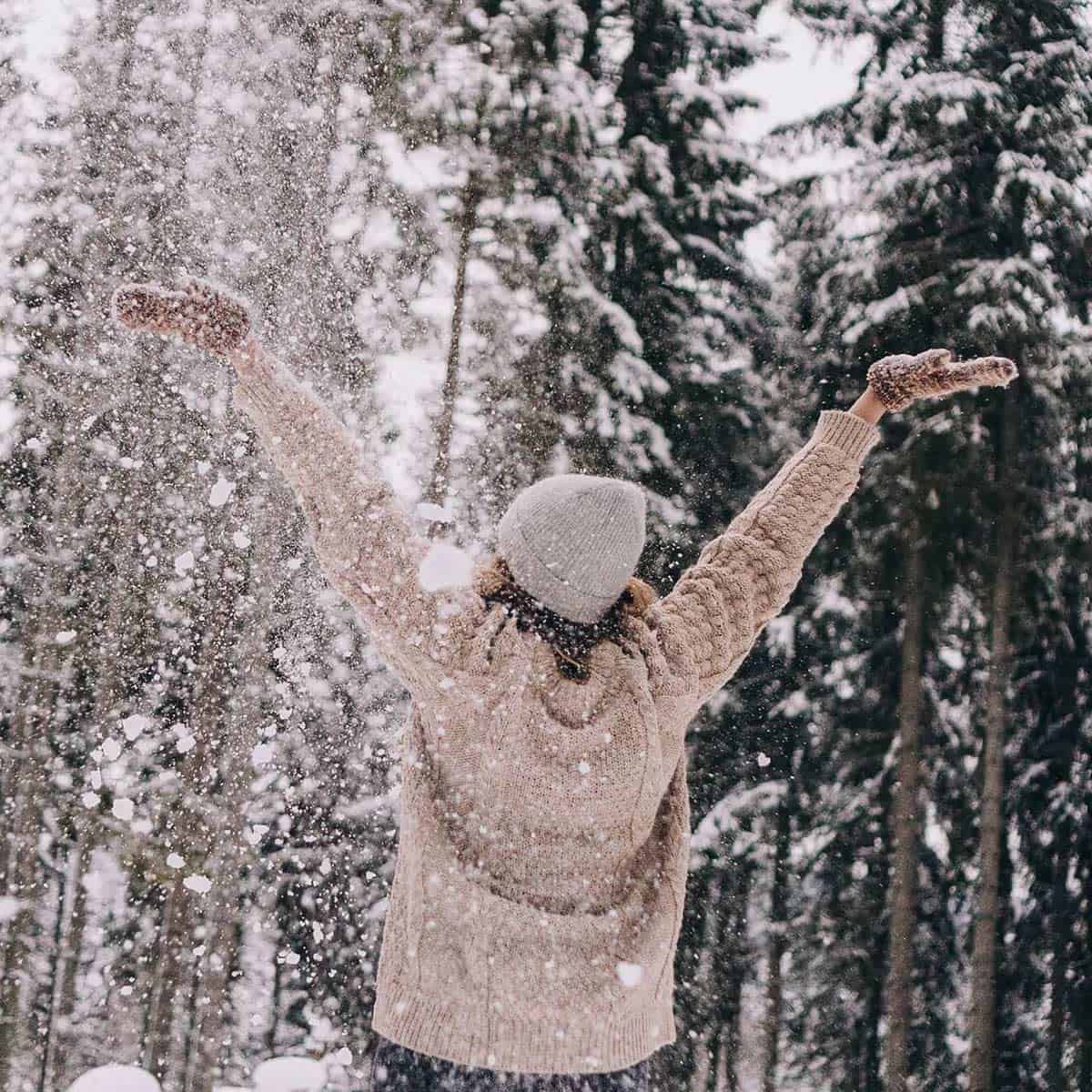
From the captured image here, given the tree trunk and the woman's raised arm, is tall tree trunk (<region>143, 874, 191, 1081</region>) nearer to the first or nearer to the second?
the tree trunk

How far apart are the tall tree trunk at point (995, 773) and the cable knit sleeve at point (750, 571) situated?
9010mm

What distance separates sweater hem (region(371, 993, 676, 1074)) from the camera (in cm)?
167

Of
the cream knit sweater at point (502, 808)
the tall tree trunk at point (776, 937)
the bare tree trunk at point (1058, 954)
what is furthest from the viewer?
the tall tree trunk at point (776, 937)

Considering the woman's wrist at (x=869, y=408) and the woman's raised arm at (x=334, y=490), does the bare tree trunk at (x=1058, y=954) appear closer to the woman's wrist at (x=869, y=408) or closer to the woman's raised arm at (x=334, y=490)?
the woman's wrist at (x=869, y=408)

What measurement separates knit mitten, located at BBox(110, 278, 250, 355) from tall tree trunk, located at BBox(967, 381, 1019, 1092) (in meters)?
10.0

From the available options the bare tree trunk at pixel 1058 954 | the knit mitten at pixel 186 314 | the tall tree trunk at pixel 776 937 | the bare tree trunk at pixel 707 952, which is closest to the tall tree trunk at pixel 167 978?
the bare tree trunk at pixel 707 952

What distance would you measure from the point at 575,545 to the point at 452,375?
780cm

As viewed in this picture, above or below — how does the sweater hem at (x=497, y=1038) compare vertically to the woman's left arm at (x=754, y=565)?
below

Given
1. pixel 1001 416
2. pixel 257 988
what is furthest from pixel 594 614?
pixel 257 988

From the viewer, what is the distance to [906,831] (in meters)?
10.7

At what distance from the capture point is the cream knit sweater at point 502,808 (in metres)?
1.66

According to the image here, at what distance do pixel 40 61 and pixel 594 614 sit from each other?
10.8m

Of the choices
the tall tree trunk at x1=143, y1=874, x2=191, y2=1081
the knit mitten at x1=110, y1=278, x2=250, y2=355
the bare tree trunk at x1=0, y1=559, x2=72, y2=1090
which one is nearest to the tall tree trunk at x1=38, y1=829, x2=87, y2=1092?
the bare tree trunk at x1=0, y1=559, x2=72, y2=1090

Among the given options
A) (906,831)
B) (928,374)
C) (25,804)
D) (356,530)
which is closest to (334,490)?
(356,530)
